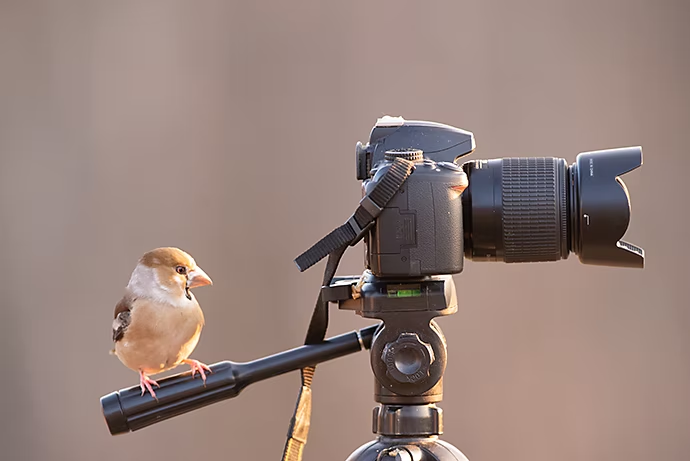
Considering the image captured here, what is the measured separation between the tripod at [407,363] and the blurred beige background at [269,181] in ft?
3.64

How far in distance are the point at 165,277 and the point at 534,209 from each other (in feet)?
1.59

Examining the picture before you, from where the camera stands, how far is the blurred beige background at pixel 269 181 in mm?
1990

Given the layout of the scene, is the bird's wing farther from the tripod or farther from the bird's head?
the tripod

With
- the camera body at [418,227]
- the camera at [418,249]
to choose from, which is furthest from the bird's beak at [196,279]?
the camera body at [418,227]

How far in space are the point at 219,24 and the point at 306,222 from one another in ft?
1.78

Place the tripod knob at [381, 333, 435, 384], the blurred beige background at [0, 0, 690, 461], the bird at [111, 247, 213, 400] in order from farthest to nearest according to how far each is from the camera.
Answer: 1. the blurred beige background at [0, 0, 690, 461]
2. the bird at [111, 247, 213, 400]
3. the tripod knob at [381, 333, 435, 384]

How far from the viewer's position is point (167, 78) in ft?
6.93

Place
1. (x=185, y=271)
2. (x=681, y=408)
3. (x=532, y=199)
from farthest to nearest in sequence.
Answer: (x=681, y=408), (x=185, y=271), (x=532, y=199)

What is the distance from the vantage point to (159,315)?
1.09 metres

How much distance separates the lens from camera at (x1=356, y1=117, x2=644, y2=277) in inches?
35.5

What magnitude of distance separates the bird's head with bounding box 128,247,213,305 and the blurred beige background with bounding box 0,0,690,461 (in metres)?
0.93

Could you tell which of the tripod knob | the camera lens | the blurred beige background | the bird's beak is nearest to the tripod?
the tripod knob

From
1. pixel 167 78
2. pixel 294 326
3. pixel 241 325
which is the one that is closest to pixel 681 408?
pixel 294 326

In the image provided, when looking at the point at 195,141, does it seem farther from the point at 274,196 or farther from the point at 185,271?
the point at 185,271
